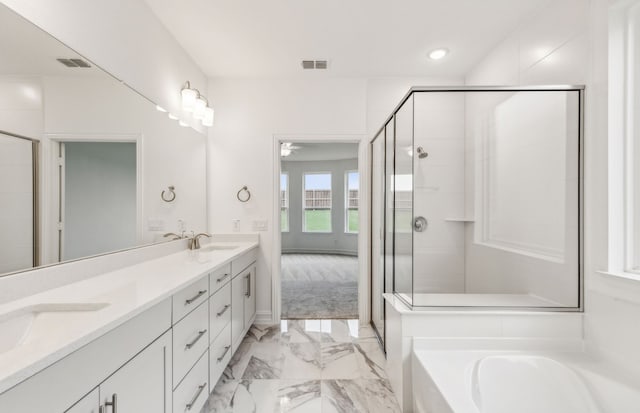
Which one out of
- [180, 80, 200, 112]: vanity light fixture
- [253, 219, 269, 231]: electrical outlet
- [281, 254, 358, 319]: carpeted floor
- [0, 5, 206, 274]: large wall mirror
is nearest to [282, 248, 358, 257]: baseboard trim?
[281, 254, 358, 319]: carpeted floor

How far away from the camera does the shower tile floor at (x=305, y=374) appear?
184 centimetres

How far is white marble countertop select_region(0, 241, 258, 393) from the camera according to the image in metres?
0.70

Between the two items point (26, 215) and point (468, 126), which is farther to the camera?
point (468, 126)

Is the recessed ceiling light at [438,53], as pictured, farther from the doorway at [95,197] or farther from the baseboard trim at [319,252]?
the baseboard trim at [319,252]

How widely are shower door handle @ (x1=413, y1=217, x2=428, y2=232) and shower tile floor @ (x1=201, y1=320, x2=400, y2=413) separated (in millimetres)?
1109

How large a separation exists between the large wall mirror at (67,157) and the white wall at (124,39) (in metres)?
0.07

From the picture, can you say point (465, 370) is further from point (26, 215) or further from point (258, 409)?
point (26, 215)

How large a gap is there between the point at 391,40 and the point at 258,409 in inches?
112

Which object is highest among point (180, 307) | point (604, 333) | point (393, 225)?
point (393, 225)

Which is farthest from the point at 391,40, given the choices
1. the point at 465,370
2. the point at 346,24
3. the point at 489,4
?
the point at 465,370

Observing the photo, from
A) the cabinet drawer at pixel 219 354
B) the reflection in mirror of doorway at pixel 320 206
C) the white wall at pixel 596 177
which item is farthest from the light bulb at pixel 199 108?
the reflection in mirror of doorway at pixel 320 206

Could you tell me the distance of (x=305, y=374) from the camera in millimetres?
2170

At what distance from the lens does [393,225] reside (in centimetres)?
239

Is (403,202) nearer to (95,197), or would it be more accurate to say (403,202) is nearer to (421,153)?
(421,153)
